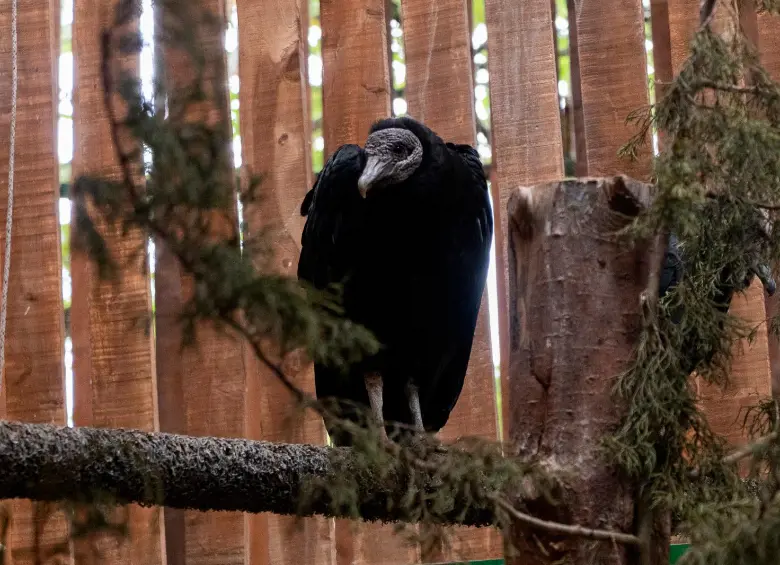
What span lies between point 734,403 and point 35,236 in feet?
7.20

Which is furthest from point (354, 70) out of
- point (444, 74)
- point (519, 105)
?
point (519, 105)

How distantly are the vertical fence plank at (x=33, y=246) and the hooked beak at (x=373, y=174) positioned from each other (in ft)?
3.28


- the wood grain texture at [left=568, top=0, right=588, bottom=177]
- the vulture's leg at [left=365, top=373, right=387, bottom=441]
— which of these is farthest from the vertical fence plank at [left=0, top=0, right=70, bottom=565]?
the wood grain texture at [left=568, top=0, right=588, bottom=177]

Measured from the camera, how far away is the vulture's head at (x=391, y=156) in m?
3.19

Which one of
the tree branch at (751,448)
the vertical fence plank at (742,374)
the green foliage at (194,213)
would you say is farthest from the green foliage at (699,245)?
the vertical fence plank at (742,374)

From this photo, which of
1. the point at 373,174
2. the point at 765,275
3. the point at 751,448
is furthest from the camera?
the point at 373,174

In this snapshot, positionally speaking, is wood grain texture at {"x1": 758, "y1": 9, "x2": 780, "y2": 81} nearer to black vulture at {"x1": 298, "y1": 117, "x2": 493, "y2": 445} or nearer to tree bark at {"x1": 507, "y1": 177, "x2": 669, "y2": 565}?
black vulture at {"x1": 298, "y1": 117, "x2": 493, "y2": 445}

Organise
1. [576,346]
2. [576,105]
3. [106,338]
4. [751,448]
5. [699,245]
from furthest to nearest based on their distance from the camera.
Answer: [576,105]
[106,338]
[576,346]
[699,245]
[751,448]

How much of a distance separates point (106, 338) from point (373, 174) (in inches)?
38.1

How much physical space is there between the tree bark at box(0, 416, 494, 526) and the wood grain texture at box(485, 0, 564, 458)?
1.27 m

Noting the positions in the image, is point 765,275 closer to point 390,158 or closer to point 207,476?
point 390,158

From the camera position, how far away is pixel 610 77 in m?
3.59

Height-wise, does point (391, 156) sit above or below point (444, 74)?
below

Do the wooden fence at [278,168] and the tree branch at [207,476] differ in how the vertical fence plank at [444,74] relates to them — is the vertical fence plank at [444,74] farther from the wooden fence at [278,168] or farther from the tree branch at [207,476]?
the tree branch at [207,476]
